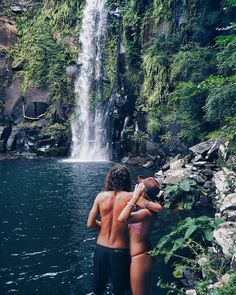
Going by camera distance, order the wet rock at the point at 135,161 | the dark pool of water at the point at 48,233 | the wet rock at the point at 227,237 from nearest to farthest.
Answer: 1. the wet rock at the point at 227,237
2. the dark pool of water at the point at 48,233
3. the wet rock at the point at 135,161

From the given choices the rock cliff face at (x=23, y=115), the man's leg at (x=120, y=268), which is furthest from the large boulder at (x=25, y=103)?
the man's leg at (x=120, y=268)

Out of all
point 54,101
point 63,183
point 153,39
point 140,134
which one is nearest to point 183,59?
point 153,39

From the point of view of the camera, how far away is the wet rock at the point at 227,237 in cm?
560

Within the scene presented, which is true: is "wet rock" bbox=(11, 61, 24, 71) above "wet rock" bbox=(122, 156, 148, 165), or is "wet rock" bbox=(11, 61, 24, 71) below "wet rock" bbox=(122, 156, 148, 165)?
above

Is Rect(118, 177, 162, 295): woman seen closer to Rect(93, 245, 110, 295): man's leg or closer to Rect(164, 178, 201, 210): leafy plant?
Rect(93, 245, 110, 295): man's leg

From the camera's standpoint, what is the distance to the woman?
4992 mm

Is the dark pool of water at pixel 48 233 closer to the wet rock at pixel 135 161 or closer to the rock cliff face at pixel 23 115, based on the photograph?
the wet rock at pixel 135 161

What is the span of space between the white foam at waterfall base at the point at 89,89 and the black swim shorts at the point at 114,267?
21558 millimetres

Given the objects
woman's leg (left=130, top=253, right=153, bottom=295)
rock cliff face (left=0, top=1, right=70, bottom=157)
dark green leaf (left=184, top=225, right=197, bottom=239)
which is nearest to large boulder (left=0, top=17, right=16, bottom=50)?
rock cliff face (left=0, top=1, right=70, bottom=157)

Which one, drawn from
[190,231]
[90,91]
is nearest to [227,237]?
[190,231]

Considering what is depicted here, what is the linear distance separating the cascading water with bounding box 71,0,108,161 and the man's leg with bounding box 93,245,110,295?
21.6 meters

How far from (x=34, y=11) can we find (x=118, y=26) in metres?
10.1

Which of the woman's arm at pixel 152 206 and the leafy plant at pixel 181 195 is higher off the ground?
the woman's arm at pixel 152 206

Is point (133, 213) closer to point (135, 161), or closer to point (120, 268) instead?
point (120, 268)
